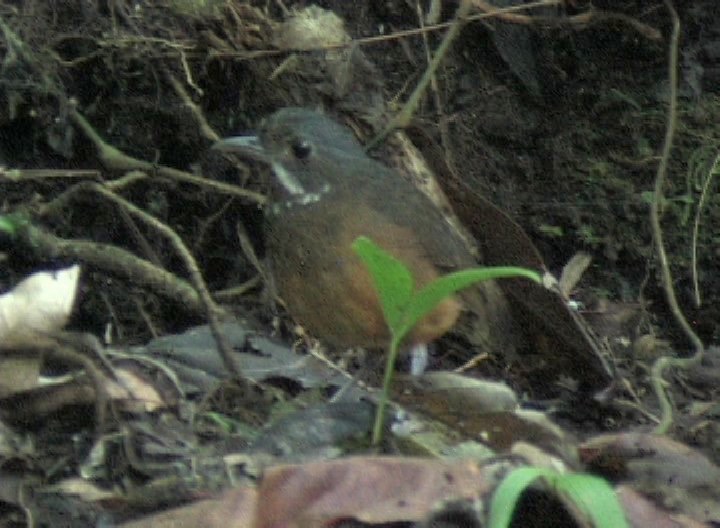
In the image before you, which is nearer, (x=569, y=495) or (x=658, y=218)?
(x=569, y=495)

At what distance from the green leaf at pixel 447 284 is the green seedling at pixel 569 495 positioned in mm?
373

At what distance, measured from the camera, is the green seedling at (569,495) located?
8.46 feet

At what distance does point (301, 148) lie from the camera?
474 cm

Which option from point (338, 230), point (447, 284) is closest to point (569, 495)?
point (447, 284)

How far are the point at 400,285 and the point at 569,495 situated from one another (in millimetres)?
544

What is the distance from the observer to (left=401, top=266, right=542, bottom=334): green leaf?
2.81m

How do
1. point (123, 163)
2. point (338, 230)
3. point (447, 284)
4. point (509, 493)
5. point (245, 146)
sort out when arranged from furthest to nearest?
point (123, 163)
point (245, 146)
point (338, 230)
point (447, 284)
point (509, 493)

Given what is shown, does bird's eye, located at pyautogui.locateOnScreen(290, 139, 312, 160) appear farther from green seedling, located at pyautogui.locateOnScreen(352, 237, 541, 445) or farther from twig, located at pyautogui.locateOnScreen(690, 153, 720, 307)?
green seedling, located at pyautogui.locateOnScreen(352, 237, 541, 445)

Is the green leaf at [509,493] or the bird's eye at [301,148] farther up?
the green leaf at [509,493]

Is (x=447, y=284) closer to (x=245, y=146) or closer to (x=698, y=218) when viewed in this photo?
(x=245, y=146)

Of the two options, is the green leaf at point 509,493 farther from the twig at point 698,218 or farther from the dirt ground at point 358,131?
the twig at point 698,218

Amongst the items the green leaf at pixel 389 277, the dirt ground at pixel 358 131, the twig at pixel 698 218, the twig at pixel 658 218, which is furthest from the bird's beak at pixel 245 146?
the green leaf at pixel 389 277

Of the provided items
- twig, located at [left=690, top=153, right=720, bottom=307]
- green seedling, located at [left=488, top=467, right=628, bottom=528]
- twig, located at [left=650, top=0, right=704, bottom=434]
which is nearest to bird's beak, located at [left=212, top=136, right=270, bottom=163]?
twig, located at [left=650, top=0, right=704, bottom=434]

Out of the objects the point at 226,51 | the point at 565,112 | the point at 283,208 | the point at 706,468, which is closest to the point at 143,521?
the point at 706,468
